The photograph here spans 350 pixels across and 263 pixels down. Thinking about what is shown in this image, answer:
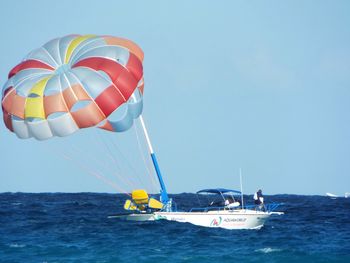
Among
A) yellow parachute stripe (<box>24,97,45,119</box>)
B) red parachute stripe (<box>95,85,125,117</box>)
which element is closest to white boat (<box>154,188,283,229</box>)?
red parachute stripe (<box>95,85,125,117</box>)

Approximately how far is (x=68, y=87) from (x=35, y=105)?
1.71m

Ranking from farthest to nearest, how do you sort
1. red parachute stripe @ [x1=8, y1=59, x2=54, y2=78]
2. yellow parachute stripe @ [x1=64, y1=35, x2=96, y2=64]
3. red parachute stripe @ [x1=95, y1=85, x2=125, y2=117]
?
yellow parachute stripe @ [x1=64, y1=35, x2=96, y2=64], red parachute stripe @ [x1=8, y1=59, x2=54, y2=78], red parachute stripe @ [x1=95, y1=85, x2=125, y2=117]

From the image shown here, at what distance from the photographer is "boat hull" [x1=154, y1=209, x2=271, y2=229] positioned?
35812 millimetres

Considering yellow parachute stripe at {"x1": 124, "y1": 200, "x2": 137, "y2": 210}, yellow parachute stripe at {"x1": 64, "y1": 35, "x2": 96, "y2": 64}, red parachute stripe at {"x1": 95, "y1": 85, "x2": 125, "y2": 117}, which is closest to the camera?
red parachute stripe at {"x1": 95, "y1": 85, "x2": 125, "y2": 117}

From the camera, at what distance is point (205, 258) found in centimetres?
2831

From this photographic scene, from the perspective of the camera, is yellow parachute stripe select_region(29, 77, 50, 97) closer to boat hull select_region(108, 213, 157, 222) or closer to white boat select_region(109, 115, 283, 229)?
white boat select_region(109, 115, 283, 229)

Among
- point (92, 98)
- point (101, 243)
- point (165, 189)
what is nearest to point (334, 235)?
point (165, 189)

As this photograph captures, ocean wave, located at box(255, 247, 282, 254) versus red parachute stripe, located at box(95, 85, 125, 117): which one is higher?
red parachute stripe, located at box(95, 85, 125, 117)

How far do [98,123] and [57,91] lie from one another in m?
2.37

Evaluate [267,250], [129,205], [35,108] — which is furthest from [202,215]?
[35,108]

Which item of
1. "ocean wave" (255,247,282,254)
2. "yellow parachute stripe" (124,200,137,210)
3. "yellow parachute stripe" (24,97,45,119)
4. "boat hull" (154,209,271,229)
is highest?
"yellow parachute stripe" (24,97,45,119)

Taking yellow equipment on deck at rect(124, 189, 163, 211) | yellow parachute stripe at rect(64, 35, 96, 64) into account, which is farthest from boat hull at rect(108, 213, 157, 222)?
yellow parachute stripe at rect(64, 35, 96, 64)

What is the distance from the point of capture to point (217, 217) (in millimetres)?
35812

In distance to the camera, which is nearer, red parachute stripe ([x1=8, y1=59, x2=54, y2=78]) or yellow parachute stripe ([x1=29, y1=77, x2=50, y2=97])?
yellow parachute stripe ([x1=29, y1=77, x2=50, y2=97])
